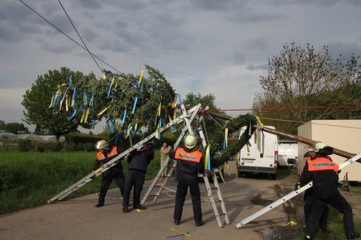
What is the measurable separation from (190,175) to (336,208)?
9.66ft

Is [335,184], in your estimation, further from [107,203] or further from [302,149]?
[302,149]

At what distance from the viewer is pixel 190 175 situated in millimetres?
7367

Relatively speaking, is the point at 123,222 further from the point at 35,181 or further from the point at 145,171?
the point at 35,181

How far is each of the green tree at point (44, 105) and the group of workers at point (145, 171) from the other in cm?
3106

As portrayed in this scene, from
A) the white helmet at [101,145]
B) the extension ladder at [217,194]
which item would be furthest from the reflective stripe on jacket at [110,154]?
the extension ladder at [217,194]

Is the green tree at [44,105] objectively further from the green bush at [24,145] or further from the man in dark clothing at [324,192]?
the man in dark clothing at [324,192]

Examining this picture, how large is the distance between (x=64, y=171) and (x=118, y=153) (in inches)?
195

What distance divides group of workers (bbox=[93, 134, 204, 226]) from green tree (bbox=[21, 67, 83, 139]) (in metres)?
31.1

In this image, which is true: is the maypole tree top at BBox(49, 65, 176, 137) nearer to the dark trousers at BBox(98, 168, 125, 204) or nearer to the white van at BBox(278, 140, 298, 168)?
the dark trousers at BBox(98, 168, 125, 204)

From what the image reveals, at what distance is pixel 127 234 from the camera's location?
6473mm

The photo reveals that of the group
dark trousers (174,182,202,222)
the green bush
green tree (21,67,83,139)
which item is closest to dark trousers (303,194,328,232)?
dark trousers (174,182,202,222)

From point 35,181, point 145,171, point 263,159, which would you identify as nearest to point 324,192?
point 145,171

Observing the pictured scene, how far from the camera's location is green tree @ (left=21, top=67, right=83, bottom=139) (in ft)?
→ 128

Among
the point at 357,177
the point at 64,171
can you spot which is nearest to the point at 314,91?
the point at 357,177
